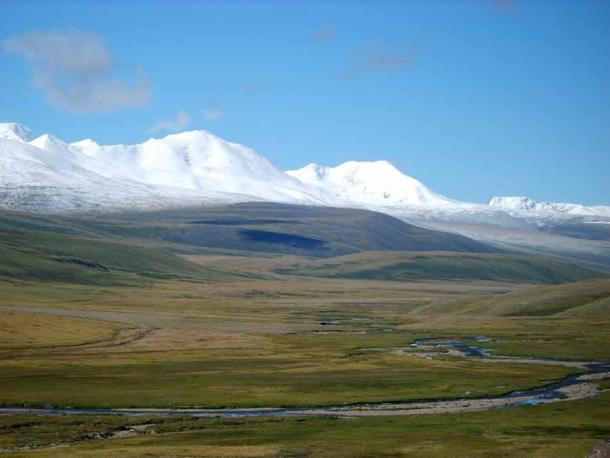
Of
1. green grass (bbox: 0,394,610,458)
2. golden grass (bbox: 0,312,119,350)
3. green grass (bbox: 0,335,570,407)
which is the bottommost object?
golden grass (bbox: 0,312,119,350)

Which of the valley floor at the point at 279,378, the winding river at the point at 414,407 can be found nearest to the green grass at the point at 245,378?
the valley floor at the point at 279,378

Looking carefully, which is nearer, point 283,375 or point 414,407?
point 414,407

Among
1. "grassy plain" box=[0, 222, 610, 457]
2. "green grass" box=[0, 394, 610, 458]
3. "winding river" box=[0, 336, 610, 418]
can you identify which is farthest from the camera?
"winding river" box=[0, 336, 610, 418]

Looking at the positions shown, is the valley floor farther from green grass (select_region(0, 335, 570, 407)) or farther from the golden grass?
the golden grass

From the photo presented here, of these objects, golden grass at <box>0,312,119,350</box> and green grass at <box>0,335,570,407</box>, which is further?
golden grass at <box>0,312,119,350</box>

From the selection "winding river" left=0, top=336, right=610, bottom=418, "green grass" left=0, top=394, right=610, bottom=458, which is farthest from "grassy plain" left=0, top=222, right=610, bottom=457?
"winding river" left=0, top=336, right=610, bottom=418

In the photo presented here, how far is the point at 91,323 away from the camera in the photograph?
140m

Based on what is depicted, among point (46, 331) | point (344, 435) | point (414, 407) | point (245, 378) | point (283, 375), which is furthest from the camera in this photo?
point (46, 331)

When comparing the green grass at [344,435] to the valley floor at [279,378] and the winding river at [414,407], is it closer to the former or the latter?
the valley floor at [279,378]

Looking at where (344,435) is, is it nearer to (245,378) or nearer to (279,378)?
(279,378)

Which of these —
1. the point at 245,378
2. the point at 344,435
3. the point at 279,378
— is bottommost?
the point at 245,378

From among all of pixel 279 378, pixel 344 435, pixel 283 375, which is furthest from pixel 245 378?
pixel 344 435

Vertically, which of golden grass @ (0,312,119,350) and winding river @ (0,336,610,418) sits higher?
winding river @ (0,336,610,418)

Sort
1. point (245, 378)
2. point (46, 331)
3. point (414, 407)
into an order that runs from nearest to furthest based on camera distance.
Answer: point (414, 407) < point (245, 378) < point (46, 331)
